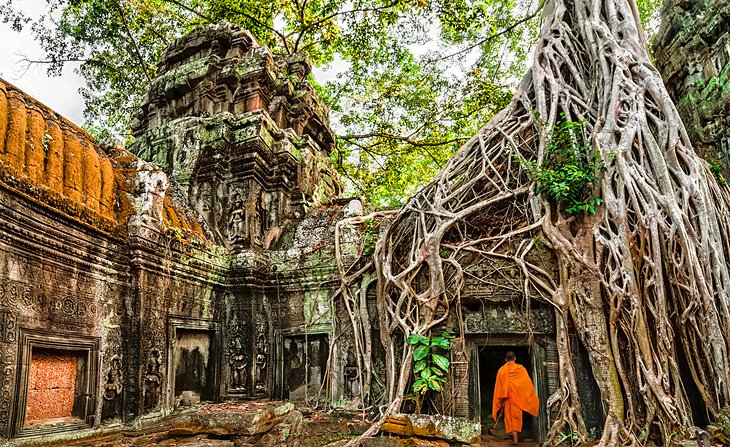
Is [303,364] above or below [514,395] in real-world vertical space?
above

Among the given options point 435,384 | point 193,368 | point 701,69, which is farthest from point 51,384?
point 701,69

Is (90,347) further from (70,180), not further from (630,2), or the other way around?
(630,2)

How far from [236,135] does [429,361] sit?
454 cm

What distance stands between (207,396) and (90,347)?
1965 mm

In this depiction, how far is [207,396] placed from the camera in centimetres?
592

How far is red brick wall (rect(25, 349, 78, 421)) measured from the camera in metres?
3.89

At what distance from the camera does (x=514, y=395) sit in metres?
4.89

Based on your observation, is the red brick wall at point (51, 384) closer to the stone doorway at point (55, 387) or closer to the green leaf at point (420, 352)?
the stone doorway at point (55, 387)

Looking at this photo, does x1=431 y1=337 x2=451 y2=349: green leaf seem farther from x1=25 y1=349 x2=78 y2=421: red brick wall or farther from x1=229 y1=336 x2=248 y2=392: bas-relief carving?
x1=25 y1=349 x2=78 y2=421: red brick wall

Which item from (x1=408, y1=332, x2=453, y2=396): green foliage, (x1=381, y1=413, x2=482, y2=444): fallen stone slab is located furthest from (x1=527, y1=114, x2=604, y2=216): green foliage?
(x1=381, y1=413, x2=482, y2=444): fallen stone slab

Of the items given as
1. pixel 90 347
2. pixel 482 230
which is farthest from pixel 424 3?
pixel 90 347

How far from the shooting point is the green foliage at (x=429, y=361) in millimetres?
4637

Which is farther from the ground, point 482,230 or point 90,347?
point 482,230

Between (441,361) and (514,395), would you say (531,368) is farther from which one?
(441,361)
